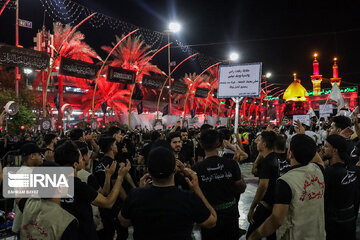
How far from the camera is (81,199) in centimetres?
328

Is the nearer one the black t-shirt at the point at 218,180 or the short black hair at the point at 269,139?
the black t-shirt at the point at 218,180

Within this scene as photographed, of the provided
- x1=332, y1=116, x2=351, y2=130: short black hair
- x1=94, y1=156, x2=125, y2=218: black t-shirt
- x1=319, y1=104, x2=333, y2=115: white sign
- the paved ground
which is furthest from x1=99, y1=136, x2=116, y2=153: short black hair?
x1=319, y1=104, x2=333, y2=115: white sign

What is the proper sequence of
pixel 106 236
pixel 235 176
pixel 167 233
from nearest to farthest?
pixel 167 233 < pixel 235 176 < pixel 106 236

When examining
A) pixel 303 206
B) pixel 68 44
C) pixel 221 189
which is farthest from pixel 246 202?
pixel 68 44

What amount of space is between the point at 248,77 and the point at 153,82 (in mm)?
16815

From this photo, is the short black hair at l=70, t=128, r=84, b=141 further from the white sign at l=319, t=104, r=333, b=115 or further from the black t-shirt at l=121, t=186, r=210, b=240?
the white sign at l=319, t=104, r=333, b=115

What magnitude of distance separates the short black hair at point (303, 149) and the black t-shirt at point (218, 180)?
713 mm

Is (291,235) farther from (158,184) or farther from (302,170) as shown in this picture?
(158,184)

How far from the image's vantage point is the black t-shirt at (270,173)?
4.36 m

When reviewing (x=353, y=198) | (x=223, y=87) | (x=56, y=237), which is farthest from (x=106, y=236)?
(x=223, y=87)

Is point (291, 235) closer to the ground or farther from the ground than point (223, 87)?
closer to the ground

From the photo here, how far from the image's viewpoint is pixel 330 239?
3688mm

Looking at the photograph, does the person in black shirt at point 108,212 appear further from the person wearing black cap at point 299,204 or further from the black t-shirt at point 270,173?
the person wearing black cap at point 299,204

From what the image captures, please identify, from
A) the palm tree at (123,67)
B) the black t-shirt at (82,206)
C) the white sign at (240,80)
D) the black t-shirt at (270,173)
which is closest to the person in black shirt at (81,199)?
the black t-shirt at (82,206)
